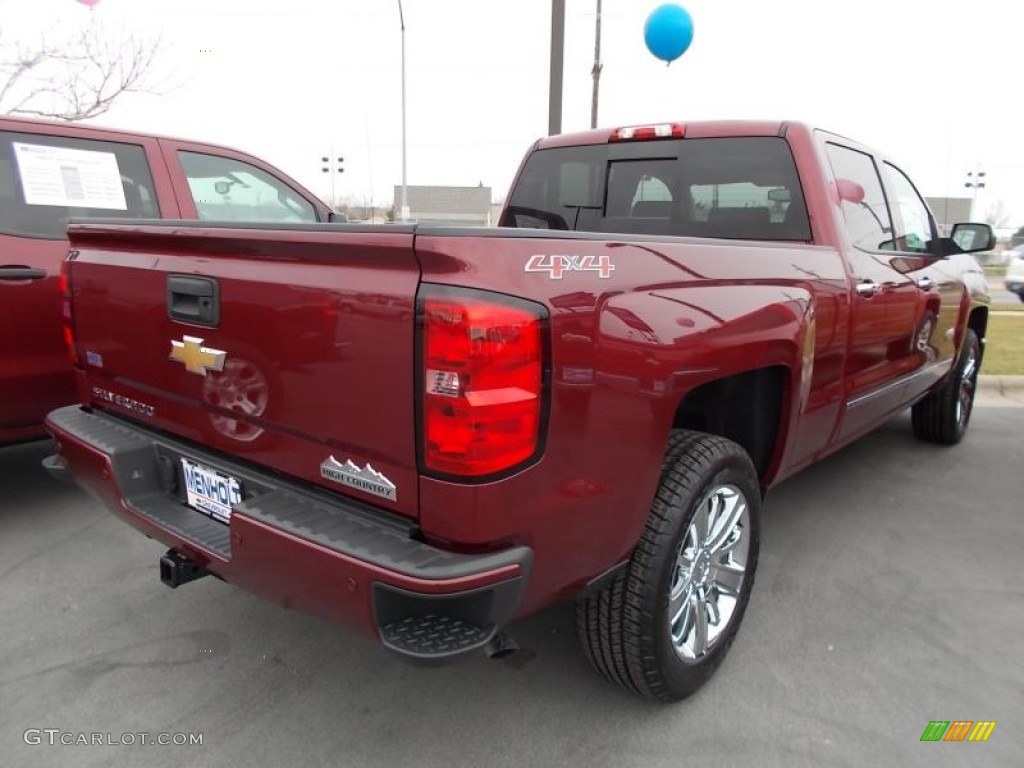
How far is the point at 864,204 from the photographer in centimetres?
347

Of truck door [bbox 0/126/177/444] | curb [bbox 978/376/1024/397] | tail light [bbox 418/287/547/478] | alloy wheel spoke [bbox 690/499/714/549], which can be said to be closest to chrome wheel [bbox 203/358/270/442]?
tail light [bbox 418/287/547/478]

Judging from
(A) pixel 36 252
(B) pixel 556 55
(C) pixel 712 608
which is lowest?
(C) pixel 712 608

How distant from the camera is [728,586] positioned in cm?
259

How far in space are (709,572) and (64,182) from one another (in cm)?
369

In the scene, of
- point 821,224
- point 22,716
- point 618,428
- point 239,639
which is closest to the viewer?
point 618,428

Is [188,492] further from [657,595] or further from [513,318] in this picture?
[657,595]

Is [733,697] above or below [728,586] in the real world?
below

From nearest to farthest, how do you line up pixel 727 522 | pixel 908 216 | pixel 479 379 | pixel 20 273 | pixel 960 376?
pixel 479 379 → pixel 727 522 → pixel 20 273 → pixel 908 216 → pixel 960 376

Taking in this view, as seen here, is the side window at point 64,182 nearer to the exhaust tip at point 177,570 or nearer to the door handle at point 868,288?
the exhaust tip at point 177,570

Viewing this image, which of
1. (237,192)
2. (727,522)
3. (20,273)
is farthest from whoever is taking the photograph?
(237,192)

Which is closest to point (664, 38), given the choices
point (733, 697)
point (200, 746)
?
point (733, 697)

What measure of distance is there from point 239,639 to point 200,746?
1.91 ft

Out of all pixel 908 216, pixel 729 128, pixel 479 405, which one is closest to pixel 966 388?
pixel 908 216

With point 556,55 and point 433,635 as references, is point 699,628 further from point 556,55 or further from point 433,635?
point 556,55
